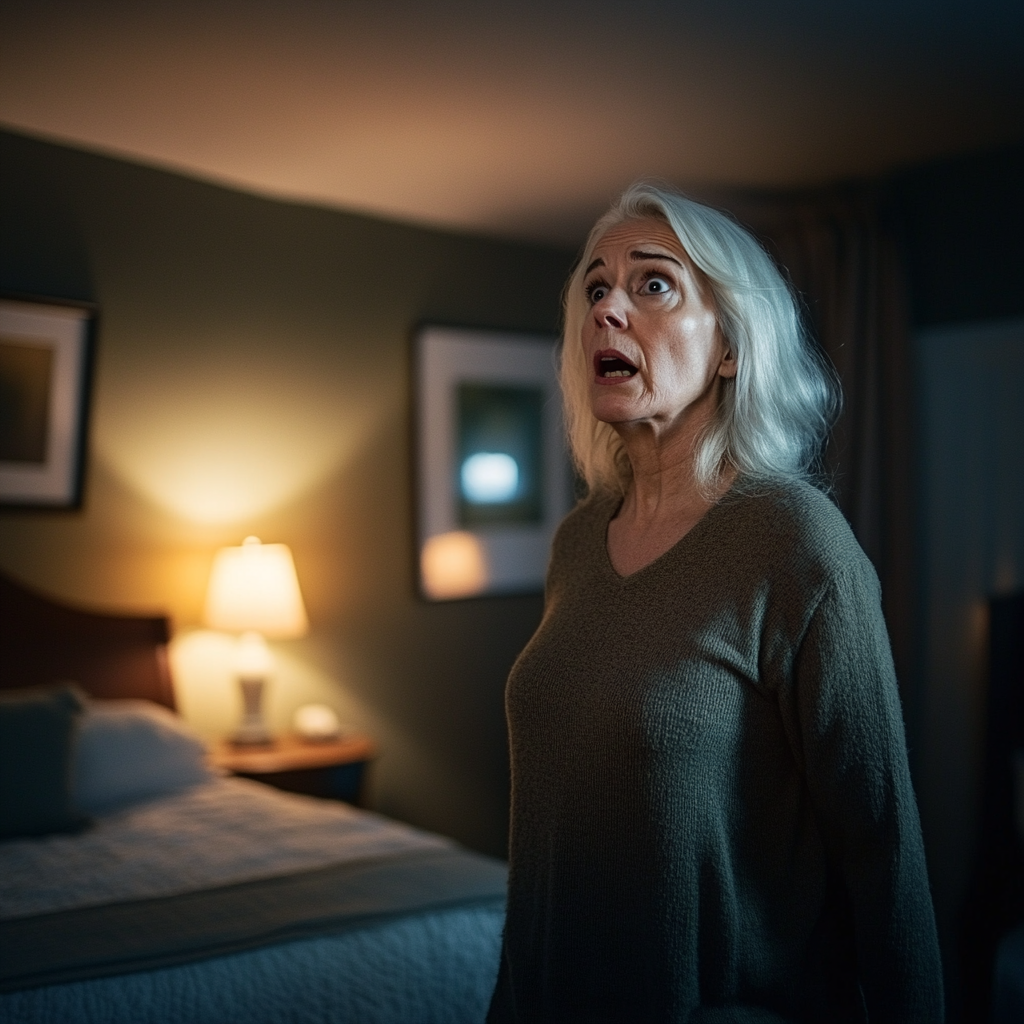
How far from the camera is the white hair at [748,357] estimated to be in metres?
1.27

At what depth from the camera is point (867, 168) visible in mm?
4000

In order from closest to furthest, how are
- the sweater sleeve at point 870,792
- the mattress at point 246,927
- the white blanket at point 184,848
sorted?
the sweater sleeve at point 870,792
the mattress at point 246,927
the white blanket at point 184,848

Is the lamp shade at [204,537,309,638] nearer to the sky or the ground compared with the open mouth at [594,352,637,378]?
nearer to the ground

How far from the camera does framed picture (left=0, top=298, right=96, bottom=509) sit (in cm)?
353

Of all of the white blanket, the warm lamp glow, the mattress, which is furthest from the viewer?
the warm lamp glow

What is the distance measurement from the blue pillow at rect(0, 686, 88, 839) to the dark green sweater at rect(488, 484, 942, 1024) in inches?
72.2

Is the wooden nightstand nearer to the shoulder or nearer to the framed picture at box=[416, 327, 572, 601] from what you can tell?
the framed picture at box=[416, 327, 572, 601]

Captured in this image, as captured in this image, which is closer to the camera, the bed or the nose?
the nose

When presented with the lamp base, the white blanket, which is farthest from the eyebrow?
the lamp base

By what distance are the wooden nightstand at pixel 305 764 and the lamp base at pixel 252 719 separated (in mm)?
23

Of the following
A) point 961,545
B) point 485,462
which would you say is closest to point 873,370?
point 961,545

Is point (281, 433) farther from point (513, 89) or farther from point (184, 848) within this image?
point (184, 848)

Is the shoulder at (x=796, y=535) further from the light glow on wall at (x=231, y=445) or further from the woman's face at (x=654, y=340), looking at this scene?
the light glow on wall at (x=231, y=445)

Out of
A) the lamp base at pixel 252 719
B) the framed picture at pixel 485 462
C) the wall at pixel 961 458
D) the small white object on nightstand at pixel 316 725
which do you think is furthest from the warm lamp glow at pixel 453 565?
the wall at pixel 961 458
